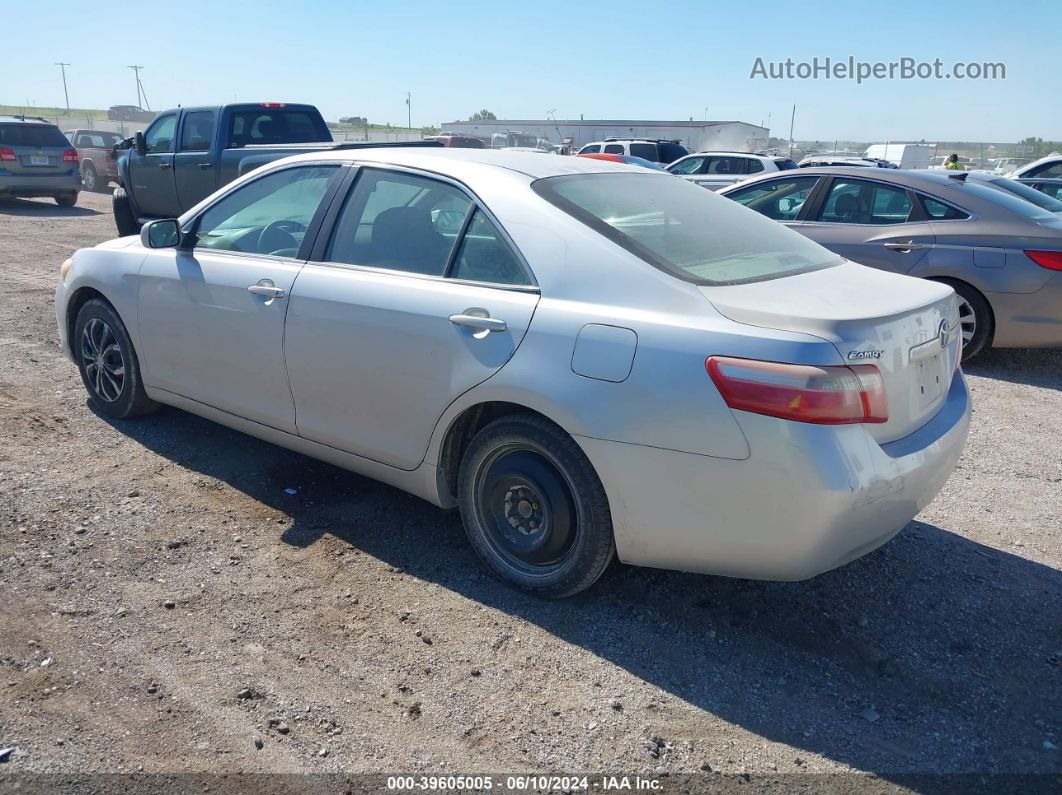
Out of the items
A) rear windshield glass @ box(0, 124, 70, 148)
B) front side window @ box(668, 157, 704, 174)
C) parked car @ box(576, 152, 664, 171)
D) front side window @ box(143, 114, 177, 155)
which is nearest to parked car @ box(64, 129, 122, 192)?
rear windshield glass @ box(0, 124, 70, 148)

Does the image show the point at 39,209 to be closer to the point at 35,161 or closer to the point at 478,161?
the point at 35,161

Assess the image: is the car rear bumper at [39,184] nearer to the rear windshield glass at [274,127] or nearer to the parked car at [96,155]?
the parked car at [96,155]

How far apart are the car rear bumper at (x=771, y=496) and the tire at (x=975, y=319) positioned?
14.0ft

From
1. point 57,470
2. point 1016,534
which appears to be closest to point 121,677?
point 57,470

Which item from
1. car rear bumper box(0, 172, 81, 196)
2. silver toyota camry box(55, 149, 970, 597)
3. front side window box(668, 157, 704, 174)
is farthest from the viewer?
front side window box(668, 157, 704, 174)

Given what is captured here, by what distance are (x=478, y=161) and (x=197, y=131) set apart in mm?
8653

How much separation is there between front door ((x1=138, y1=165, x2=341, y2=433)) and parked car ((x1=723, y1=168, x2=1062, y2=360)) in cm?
503

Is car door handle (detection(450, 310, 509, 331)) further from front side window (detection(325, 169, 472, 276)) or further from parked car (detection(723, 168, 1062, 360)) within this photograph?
parked car (detection(723, 168, 1062, 360))

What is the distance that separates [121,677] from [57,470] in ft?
6.48

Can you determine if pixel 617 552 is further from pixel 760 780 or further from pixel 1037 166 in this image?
pixel 1037 166

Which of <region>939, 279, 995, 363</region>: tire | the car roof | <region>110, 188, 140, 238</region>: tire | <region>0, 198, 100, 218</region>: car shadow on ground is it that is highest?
the car roof

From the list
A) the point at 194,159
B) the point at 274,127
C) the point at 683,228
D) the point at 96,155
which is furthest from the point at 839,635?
the point at 96,155

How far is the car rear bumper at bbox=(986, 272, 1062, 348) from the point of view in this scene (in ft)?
21.7

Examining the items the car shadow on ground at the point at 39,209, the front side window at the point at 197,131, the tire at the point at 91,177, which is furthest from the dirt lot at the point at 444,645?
the tire at the point at 91,177
